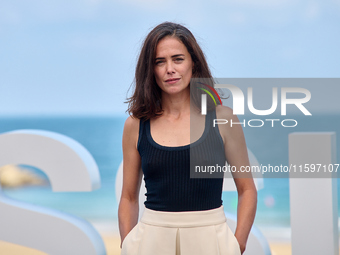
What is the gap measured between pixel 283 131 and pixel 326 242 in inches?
269

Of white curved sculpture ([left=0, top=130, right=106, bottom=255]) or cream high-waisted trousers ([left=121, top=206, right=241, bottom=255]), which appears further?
white curved sculpture ([left=0, top=130, right=106, bottom=255])

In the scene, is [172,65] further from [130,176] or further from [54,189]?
[54,189]

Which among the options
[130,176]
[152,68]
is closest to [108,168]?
[130,176]

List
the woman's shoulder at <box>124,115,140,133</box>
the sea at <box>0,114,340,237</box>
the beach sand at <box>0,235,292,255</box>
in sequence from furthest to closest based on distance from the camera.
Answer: the sea at <box>0,114,340,237</box> < the beach sand at <box>0,235,292,255</box> < the woman's shoulder at <box>124,115,140,133</box>

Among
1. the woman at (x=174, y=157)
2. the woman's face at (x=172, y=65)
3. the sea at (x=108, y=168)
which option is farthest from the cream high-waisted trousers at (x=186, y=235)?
the sea at (x=108, y=168)

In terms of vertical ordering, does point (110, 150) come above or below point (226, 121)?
above

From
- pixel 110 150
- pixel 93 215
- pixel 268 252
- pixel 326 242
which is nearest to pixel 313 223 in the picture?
pixel 326 242

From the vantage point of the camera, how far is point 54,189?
2.97 m

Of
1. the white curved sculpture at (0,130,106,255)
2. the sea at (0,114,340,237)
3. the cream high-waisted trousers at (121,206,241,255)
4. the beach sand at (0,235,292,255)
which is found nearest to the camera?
the cream high-waisted trousers at (121,206,241,255)

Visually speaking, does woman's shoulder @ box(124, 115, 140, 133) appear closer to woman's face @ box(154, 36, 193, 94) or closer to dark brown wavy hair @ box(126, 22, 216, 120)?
dark brown wavy hair @ box(126, 22, 216, 120)

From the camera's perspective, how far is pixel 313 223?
2.65 m

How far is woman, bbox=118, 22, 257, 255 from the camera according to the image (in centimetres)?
153

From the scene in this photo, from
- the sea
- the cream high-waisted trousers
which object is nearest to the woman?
the cream high-waisted trousers

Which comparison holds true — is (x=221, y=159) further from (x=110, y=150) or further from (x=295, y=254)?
(x=110, y=150)
